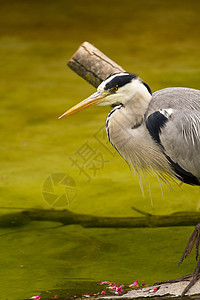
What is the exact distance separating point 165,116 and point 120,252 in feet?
2.83

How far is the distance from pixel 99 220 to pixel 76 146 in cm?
125

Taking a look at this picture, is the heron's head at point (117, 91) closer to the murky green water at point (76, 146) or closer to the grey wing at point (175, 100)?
the grey wing at point (175, 100)

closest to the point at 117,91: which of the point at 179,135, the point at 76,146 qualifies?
the point at 179,135

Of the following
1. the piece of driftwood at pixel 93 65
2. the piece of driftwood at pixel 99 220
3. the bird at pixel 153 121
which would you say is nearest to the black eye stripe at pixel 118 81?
the bird at pixel 153 121

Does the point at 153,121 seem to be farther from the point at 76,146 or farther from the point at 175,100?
the point at 76,146

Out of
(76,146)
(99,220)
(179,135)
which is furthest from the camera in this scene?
(76,146)

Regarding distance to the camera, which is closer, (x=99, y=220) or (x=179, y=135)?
(x=179, y=135)

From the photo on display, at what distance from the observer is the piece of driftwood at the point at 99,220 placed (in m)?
3.65

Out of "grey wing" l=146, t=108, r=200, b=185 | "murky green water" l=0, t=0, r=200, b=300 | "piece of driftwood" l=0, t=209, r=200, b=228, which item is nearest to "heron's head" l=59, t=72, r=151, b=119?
"grey wing" l=146, t=108, r=200, b=185

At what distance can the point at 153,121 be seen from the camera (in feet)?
9.39

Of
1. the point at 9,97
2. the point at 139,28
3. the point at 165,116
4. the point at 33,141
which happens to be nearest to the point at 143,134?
the point at 165,116

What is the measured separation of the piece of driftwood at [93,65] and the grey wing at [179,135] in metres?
0.56

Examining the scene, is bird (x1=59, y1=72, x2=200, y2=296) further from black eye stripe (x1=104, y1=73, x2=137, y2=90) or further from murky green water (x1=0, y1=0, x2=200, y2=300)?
murky green water (x1=0, y1=0, x2=200, y2=300)

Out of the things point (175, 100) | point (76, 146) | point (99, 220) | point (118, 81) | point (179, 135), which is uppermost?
point (118, 81)
